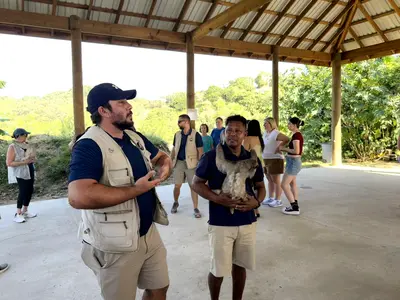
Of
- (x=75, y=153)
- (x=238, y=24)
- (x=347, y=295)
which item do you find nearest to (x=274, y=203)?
(x=347, y=295)

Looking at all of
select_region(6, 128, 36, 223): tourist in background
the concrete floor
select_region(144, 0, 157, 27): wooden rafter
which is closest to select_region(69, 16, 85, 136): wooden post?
select_region(144, 0, 157, 27): wooden rafter

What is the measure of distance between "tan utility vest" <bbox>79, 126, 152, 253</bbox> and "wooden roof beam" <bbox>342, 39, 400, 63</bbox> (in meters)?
10.3

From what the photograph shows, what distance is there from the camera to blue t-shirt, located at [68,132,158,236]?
1404mm

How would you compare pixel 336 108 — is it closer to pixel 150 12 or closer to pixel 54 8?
pixel 150 12

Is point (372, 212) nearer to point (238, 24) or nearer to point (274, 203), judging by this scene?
point (274, 203)

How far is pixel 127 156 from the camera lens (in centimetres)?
161

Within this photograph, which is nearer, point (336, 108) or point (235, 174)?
point (235, 174)

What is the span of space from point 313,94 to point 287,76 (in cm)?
219

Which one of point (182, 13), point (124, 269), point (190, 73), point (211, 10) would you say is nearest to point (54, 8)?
point (182, 13)

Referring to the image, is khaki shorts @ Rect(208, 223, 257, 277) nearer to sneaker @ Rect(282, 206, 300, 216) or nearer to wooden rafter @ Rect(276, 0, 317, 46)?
sneaker @ Rect(282, 206, 300, 216)

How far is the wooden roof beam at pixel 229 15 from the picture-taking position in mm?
6134

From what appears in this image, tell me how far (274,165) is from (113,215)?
3.83m

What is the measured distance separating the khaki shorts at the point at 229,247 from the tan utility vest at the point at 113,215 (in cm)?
70

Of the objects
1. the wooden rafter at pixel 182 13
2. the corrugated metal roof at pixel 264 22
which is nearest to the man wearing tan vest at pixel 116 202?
the wooden rafter at pixel 182 13
